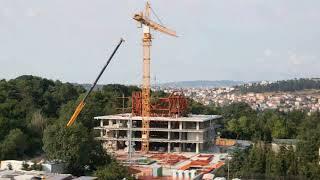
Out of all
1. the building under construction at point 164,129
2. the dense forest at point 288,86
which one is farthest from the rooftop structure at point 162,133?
the dense forest at point 288,86

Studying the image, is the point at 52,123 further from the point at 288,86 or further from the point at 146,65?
the point at 288,86

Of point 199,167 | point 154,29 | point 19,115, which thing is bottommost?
point 199,167

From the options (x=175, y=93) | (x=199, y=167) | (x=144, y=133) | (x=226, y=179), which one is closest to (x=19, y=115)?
(x=144, y=133)

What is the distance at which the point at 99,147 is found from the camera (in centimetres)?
3684

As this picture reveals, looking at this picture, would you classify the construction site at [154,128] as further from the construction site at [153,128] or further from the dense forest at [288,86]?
the dense forest at [288,86]

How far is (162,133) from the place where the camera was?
54125mm

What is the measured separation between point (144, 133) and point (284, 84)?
5789 inches

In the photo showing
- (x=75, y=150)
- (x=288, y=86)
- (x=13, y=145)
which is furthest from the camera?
(x=288, y=86)

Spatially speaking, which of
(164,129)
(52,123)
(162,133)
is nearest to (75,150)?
(164,129)

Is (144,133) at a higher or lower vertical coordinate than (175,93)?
lower

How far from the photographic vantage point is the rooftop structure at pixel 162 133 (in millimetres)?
52281

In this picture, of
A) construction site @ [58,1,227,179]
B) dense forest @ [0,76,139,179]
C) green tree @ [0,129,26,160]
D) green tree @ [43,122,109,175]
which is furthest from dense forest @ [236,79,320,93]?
green tree @ [43,122,109,175]

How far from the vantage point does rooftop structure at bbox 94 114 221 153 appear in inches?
2058

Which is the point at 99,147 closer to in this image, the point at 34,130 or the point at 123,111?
the point at 34,130
